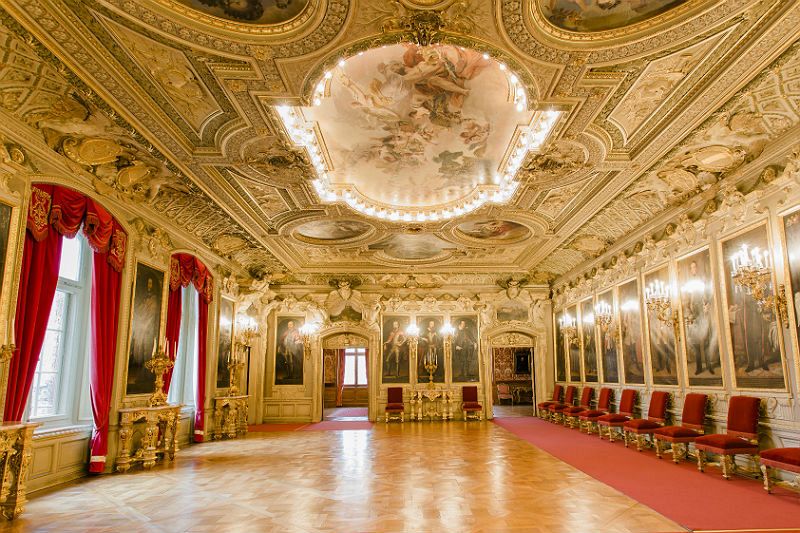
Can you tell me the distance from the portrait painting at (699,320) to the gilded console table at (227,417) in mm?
10138

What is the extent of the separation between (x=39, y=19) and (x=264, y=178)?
4.23 metres

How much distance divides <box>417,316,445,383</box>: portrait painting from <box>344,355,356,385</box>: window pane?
6906mm

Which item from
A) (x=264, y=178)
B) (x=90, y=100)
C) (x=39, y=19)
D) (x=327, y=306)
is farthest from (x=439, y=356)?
(x=39, y=19)

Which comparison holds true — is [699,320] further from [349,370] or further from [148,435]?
[349,370]

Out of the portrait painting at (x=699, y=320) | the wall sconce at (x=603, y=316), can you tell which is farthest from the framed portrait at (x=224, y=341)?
the portrait painting at (x=699, y=320)

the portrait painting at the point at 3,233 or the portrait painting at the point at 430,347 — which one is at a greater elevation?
the portrait painting at the point at 3,233

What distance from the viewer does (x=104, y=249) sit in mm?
7922

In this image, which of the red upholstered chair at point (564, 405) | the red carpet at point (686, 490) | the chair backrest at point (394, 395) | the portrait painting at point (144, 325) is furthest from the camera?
the chair backrest at point (394, 395)

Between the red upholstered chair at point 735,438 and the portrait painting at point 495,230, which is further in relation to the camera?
the portrait painting at point 495,230

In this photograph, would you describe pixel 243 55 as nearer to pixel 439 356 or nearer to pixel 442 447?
pixel 442 447

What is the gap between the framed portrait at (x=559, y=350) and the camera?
15.8 meters

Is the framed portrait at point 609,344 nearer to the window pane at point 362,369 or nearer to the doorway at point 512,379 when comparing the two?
the doorway at point 512,379

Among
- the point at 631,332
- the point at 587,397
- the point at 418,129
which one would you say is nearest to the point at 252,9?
the point at 418,129

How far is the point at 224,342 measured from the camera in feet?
44.1
